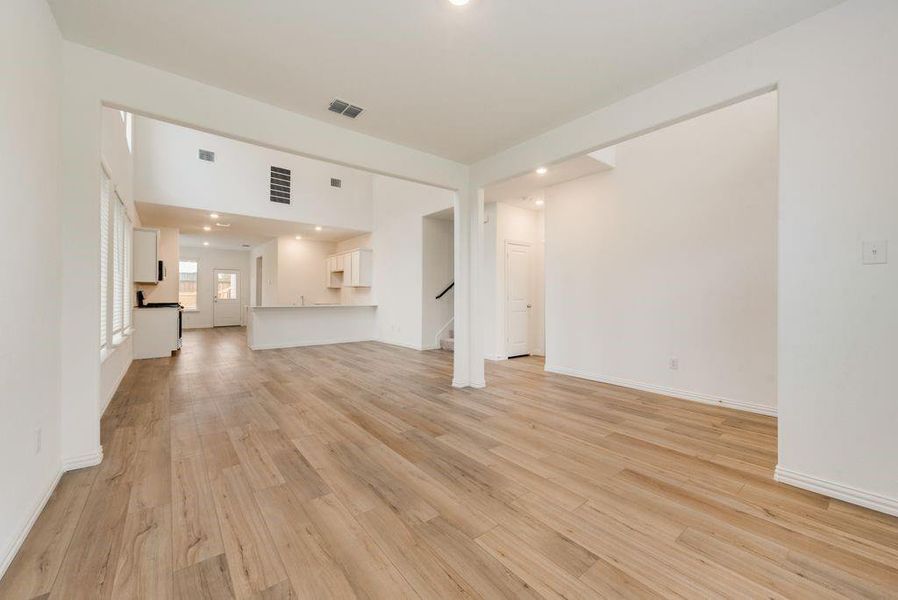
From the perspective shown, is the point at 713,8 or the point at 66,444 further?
the point at 66,444

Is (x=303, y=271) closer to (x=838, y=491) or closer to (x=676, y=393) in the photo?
(x=676, y=393)

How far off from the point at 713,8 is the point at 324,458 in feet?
11.7

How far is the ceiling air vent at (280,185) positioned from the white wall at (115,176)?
2.14 metres

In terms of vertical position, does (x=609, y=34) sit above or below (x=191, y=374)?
above

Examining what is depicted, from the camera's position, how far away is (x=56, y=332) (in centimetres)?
211

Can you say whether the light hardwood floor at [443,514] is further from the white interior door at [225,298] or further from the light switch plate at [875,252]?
the white interior door at [225,298]

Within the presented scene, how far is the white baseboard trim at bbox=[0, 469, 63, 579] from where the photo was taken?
1396mm

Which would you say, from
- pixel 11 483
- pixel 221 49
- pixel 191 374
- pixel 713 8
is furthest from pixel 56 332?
pixel 713 8

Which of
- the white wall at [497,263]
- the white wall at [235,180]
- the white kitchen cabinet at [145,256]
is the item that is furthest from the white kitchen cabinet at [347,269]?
the white wall at [497,263]

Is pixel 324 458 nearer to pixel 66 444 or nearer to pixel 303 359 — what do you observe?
pixel 66 444

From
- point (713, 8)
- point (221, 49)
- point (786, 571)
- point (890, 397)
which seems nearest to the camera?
point (786, 571)

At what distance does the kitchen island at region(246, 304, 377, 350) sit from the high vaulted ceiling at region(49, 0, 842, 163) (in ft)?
16.3

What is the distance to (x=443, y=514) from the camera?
5.85 ft

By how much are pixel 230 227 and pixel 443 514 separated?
8.31m
